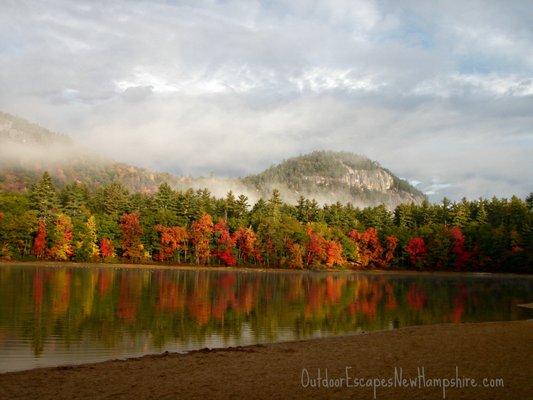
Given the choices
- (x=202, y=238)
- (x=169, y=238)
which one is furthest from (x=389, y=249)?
(x=169, y=238)

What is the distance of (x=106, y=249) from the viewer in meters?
101

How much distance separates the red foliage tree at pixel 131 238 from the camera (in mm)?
104312

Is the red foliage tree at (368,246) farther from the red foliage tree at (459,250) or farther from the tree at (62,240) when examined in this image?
the tree at (62,240)

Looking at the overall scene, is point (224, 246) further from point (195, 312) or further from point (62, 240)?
point (195, 312)

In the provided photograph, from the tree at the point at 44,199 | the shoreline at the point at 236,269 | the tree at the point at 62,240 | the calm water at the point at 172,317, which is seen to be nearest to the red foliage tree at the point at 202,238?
the shoreline at the point at 236,269

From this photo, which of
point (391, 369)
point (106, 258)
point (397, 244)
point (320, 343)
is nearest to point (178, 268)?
point (106, 258)

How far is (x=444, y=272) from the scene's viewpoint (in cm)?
11675

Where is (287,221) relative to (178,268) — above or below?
above

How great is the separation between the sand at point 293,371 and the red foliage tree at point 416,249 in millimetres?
99895

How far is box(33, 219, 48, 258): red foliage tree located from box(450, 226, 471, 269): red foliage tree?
300 feet

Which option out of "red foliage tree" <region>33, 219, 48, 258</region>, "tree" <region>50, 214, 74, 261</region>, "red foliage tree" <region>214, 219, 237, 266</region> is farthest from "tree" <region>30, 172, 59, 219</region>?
"red foliage tree" <region>214, 219, 237, 266</region>

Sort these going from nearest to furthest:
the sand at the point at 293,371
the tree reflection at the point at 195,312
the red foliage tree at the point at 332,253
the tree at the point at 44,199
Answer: the sand at the point at 293,371
the tree reflection at the point at 195,312
the tree at the point at 44,199
the red foliage tree at the point at 332,253

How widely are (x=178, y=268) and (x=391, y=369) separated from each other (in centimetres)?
8560

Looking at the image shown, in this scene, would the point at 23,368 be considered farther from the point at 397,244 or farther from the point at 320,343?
the point at 397,244
